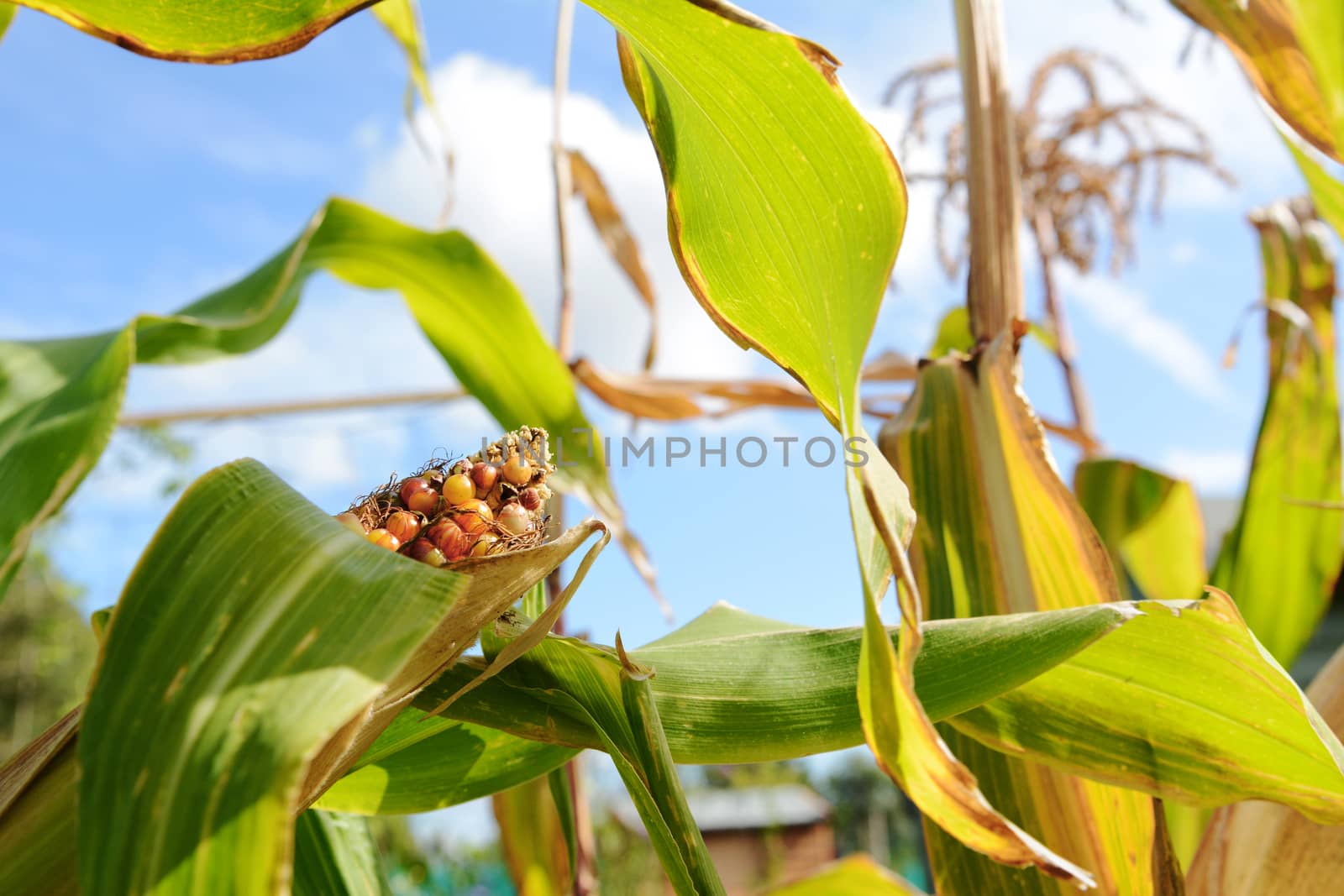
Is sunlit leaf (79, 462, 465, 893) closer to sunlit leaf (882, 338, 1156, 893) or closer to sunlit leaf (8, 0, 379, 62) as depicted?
sunlit leaf (8, 0, 379, 62)

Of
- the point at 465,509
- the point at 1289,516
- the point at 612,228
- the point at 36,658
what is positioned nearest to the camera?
the point at 465,509

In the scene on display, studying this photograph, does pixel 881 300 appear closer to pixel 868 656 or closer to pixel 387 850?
pixel 868 656

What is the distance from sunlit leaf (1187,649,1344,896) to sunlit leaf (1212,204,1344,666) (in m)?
0.22

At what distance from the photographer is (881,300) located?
188 mm

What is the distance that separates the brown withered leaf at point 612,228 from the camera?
2.86 feet

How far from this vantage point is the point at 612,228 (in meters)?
0.88

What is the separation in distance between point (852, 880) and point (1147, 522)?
0.31 metres

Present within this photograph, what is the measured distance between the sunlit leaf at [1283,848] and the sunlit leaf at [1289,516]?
0.22 meters

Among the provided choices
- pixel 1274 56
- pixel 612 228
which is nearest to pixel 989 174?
pixel 1274 56

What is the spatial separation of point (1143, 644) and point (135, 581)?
0.26 meters

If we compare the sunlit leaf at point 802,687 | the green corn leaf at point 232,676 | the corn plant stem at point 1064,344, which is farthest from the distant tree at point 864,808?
the green corn leaf at point 232,676

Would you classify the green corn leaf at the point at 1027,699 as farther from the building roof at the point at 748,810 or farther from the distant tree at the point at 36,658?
the building roof at the point at 748,810

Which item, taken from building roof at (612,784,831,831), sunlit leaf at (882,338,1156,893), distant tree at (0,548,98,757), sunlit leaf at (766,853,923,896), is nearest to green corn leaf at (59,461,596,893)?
sunlit leaf at (882,338,1156,893)

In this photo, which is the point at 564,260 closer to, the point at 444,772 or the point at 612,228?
the point at 612,228
